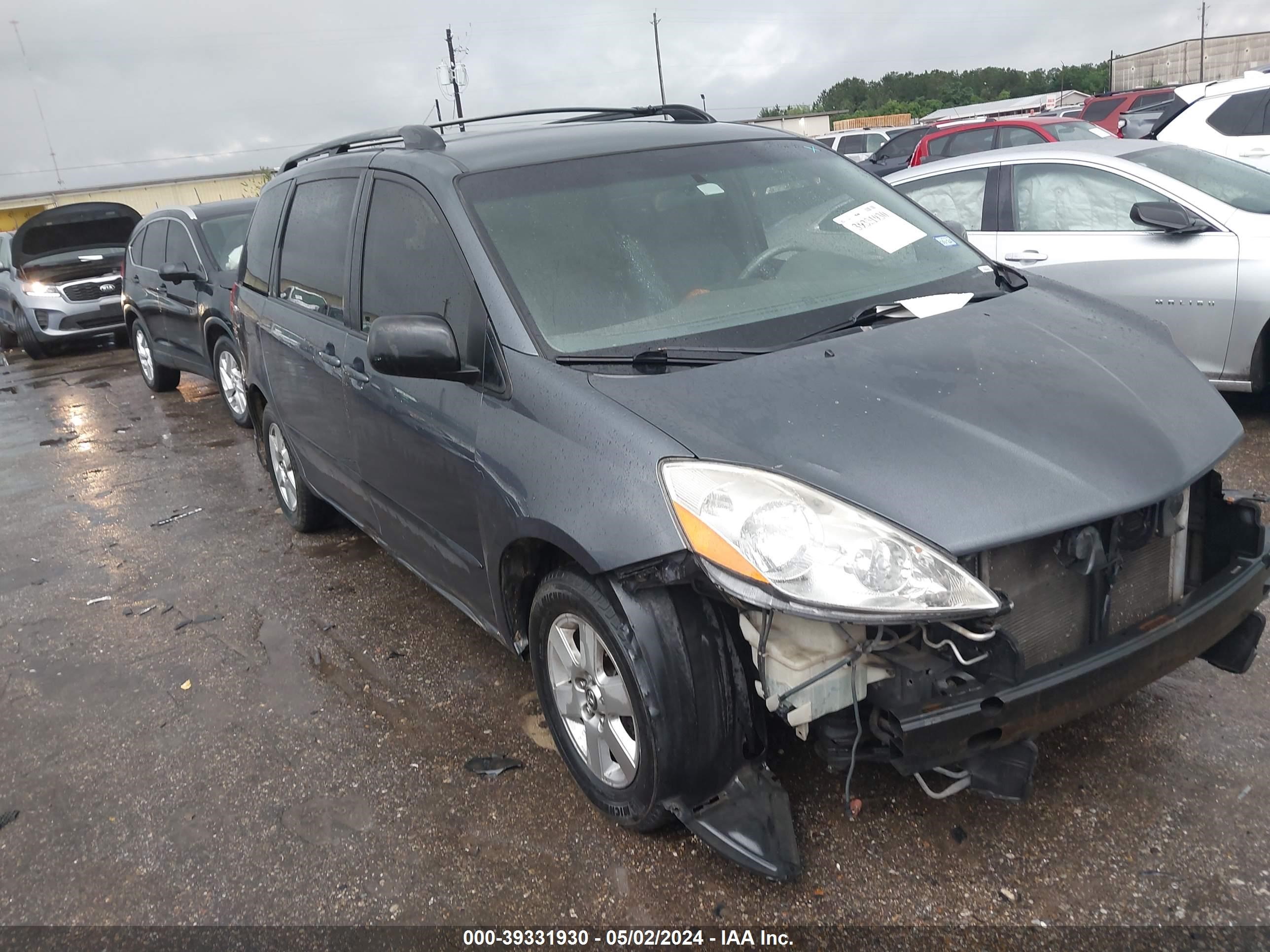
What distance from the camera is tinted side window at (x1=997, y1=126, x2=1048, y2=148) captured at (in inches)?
545

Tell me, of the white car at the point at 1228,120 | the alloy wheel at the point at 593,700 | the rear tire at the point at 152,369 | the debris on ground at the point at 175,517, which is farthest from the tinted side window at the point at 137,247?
the white car at the point at 1228,120

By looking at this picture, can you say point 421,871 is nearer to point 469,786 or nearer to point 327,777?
point 469,786

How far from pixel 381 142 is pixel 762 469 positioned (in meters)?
2.80

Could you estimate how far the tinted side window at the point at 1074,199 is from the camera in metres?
5.82

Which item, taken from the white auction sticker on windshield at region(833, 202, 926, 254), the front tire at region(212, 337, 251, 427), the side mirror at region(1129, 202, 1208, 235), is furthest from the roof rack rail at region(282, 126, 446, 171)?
the side mirror at region(1129, 202, 1208, 235)

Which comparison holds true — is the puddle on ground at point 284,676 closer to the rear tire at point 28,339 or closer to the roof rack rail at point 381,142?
the roof rack rail at point 381,142

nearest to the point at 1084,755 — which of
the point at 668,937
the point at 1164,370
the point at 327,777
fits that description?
the point at 1164,370

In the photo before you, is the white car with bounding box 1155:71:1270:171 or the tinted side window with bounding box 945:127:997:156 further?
the tinted side window with bounding box 945:127:997:156

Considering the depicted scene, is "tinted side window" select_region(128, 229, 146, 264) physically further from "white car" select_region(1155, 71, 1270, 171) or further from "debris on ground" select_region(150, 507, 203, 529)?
"white car" select_region(1155, 71, 1270, 171)

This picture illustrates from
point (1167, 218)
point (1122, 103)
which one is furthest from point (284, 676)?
point (1122, 103)

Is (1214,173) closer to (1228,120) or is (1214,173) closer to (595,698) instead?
(1228,120)

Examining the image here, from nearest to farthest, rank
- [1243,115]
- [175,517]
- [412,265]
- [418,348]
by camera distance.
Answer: [418,348] < [412,265] < [175,517] < [1243,115]

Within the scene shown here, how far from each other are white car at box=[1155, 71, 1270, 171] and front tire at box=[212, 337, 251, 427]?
8464mm

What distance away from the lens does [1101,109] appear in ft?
70.5
